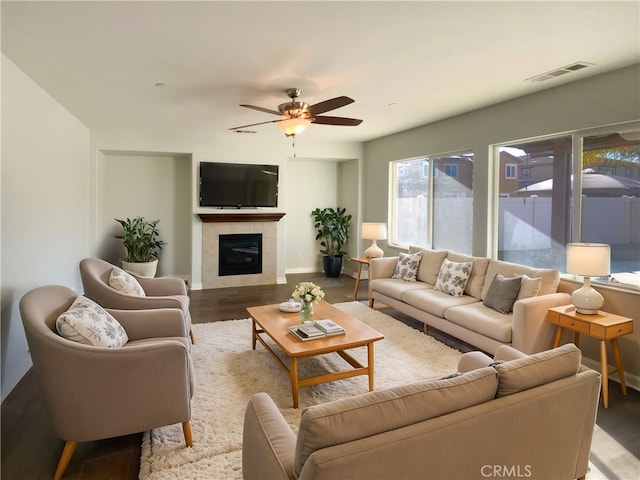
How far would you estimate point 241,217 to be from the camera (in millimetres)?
6902

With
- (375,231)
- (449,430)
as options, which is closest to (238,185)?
(375,231)

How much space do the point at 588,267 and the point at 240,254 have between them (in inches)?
208

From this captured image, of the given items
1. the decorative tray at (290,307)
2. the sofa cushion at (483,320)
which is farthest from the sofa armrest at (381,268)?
the decorative tray at (290,307)

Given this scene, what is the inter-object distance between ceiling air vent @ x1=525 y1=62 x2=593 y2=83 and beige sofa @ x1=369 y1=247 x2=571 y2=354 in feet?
5.80

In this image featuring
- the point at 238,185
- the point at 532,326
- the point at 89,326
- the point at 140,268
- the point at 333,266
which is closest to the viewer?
the point at 89,326

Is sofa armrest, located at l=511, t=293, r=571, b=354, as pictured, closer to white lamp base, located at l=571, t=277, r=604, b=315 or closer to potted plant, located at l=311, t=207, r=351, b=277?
white lamp base, located at l=571, t=277, r=604, b=315

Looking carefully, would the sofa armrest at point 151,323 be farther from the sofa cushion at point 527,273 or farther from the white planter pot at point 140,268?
the white planter pot at point 140,268

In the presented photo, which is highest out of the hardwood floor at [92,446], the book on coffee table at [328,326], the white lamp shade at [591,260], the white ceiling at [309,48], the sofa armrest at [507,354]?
the white ceiling at [309,48]

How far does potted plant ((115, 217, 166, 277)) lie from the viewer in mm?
6406

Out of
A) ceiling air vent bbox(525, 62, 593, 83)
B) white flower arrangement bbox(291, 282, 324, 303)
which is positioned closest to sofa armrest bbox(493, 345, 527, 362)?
white flower arrangement bbox(291, 282, 324, 303)

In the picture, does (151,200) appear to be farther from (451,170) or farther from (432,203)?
(451,170)

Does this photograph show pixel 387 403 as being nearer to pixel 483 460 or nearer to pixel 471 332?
pixel 483 460

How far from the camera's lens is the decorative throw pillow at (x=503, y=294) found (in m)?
3.71

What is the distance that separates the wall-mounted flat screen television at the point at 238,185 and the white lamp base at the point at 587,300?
5.00m
